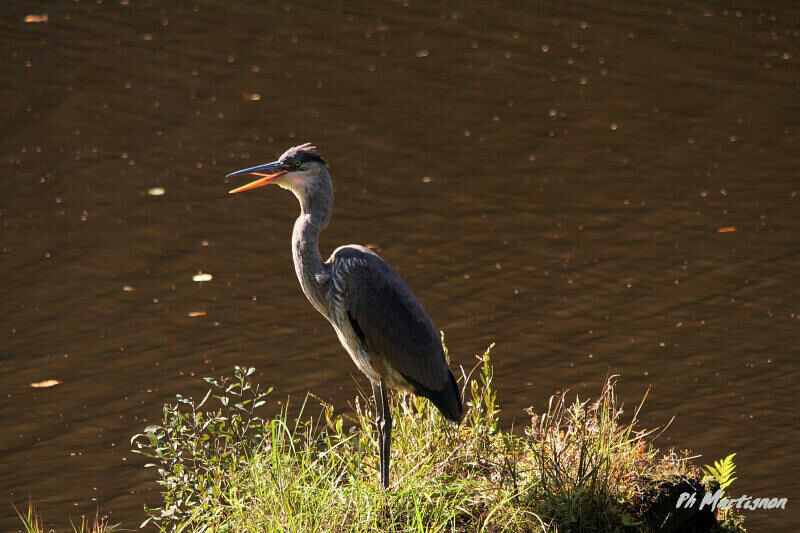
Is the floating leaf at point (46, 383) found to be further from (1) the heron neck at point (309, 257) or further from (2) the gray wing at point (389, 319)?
(2) the gray wing at point (389, 319)

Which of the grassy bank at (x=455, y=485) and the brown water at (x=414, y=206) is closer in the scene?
the grassy bank at (x=455, y=485)

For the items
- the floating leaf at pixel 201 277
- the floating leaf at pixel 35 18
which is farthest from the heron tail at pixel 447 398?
the floating leaf at pixel 35 18

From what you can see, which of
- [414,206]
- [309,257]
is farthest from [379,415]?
[414,206]

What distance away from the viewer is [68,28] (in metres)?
14.6

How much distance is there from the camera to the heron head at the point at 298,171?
18.1ft

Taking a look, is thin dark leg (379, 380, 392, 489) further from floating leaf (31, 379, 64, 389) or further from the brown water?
floating leaf (31, 379, 64, 389)

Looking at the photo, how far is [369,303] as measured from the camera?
18.3ft

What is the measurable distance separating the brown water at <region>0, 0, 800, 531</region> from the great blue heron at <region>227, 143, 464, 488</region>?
7.00 ft

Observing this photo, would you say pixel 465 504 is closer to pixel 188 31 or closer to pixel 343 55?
pixel 343 55

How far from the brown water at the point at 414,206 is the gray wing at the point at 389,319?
7.34 feet

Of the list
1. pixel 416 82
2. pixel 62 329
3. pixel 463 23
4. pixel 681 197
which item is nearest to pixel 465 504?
pixel 62 329

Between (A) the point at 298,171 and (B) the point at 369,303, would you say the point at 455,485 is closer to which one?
(B) the point at 369,303

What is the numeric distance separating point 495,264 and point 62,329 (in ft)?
11.5

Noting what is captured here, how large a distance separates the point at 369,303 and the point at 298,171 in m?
0.71
